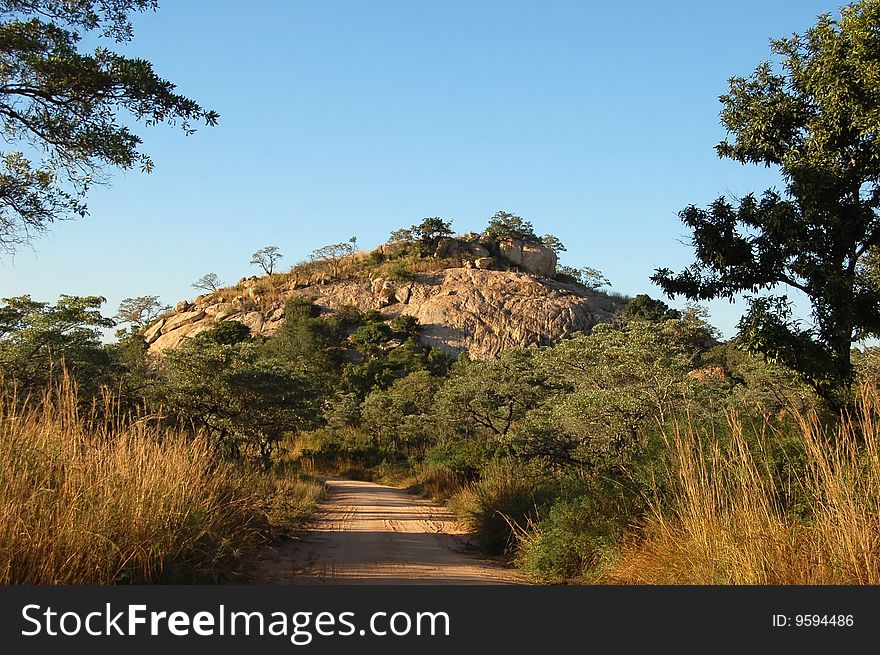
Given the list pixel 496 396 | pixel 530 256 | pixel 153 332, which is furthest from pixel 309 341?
pixel 496 396

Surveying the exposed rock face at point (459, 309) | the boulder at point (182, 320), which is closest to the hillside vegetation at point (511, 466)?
the exposed rock face at point (459, 309)

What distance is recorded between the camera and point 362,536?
11.8m

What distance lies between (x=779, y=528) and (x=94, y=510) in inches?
195

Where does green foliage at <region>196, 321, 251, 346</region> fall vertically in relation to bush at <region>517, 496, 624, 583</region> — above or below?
above

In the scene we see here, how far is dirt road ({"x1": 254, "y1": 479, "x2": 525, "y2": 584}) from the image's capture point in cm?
795

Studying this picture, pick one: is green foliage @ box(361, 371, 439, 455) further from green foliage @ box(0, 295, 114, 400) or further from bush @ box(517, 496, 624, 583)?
bush @ box(517, 496, 624, 583)

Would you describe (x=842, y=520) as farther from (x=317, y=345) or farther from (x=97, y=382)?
(x=317, y=345)

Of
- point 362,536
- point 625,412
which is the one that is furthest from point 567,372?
point 362,536

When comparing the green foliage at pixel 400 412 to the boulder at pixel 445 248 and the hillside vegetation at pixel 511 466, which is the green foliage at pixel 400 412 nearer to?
the hillside vegetation at pixel 511 466

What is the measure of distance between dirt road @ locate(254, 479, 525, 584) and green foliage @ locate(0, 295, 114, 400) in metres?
6.74

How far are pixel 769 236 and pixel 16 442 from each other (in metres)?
7.71

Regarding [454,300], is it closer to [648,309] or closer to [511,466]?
[648,309]

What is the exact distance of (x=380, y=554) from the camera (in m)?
9.83

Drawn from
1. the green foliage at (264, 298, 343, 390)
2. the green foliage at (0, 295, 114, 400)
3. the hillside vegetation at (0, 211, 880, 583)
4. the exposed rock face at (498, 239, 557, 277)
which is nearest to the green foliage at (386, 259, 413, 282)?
the green foliage at (264, 298, 343, 390)
